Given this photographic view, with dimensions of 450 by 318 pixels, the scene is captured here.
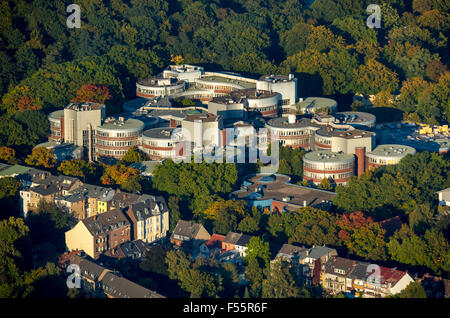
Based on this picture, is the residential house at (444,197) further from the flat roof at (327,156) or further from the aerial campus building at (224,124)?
the flat roof at (327,156)

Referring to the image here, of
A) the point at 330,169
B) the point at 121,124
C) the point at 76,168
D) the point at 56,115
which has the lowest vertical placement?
the point at 330,169

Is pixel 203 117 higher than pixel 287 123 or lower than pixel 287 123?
higher

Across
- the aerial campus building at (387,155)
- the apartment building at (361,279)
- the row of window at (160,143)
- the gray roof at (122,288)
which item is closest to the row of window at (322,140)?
the aerial campus building at (387,155)

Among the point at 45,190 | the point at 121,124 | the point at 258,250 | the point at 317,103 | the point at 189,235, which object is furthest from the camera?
the point at 317,103

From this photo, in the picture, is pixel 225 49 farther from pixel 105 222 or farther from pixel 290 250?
pixel 290 250

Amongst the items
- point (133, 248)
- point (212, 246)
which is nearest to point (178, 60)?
point (212, 246)

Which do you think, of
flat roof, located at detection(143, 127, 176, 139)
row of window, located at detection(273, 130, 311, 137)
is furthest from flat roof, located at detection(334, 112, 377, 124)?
flat roof, located at detection(143, 127, 176, 139)

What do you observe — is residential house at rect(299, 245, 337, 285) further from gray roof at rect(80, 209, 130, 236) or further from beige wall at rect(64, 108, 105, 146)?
beige wall at rect(64, 108, 105, 146)
